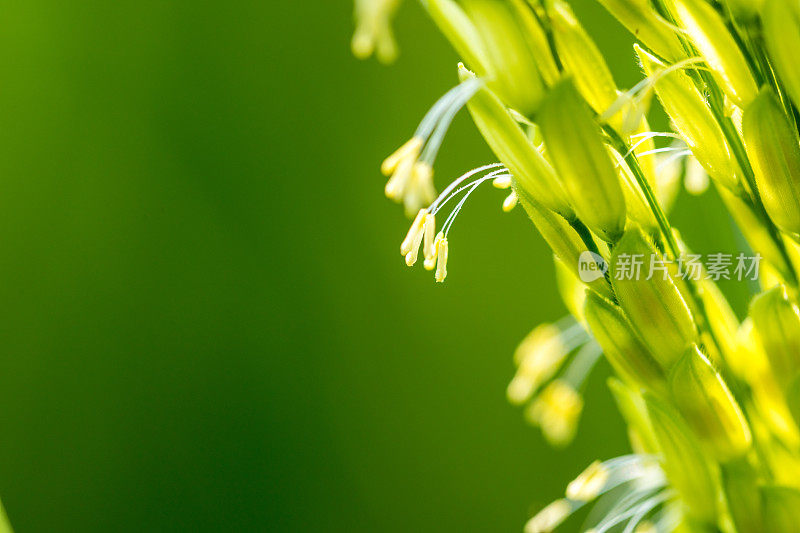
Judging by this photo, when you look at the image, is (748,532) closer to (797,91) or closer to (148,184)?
(797,91)

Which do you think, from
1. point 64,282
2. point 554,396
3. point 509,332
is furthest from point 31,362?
point 554,396

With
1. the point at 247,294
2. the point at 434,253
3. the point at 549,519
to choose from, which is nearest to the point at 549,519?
the point at 549,519

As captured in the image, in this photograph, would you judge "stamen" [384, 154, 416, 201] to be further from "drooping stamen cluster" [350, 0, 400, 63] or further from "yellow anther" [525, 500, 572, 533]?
"yellow anther" [525, 500, 572, 533]

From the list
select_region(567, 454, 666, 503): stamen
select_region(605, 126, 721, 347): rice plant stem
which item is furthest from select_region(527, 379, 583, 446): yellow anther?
select_region(605, 126, 721, 347): rice plant stem

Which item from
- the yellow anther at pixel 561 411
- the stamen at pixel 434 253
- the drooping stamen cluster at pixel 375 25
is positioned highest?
the drooping stamen cluster at pixel 375 25

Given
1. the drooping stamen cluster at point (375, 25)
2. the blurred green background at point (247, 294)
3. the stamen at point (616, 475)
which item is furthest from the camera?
the blurred green background at point (247, 294)

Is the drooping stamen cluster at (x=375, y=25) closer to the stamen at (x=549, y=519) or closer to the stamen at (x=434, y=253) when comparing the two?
the stamen at (x=434, y=253)

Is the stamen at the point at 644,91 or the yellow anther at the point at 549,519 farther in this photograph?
the yellow anther at the point at 549,519
